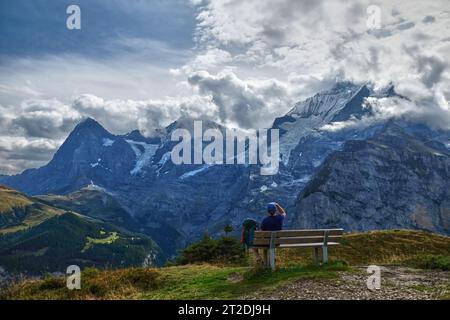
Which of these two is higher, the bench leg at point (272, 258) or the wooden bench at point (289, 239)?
the wooden bench at point (289, 239)

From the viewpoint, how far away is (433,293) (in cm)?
1753

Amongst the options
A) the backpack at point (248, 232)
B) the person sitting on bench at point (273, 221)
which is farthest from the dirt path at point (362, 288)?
the backpack at point (248, 232)

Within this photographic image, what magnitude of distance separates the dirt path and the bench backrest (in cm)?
242

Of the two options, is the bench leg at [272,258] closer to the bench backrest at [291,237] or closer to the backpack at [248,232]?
the bench backrest at [291,237]

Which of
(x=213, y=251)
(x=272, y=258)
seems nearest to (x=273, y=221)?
(x=272, y=258)

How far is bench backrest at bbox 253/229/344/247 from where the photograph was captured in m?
21.4

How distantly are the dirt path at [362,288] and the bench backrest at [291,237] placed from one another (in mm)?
2423

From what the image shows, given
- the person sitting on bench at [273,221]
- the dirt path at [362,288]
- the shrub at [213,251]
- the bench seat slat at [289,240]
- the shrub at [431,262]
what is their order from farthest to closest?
the shrub at [213,251], the shrub at [431,262], the person sitting on bench at [273,221], the bench seat slat at [289,240], the dirt path at [362,288]

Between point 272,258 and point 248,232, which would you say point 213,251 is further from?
point 272,258

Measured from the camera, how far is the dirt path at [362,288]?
1722cm

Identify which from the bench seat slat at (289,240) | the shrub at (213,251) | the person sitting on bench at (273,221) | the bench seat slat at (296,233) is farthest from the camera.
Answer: the shrub at (213,251)

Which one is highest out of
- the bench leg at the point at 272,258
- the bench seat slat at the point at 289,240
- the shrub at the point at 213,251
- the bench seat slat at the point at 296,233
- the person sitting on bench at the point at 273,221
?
the person sitting on bench at the point at 273,221

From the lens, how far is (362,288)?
18.3 metres
